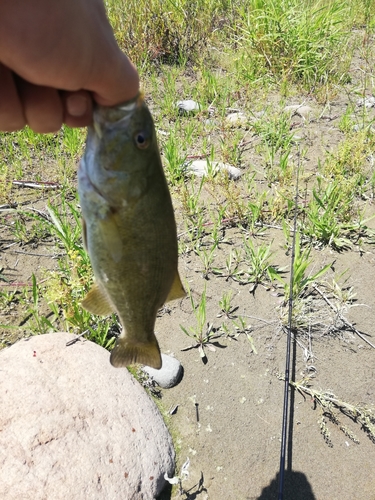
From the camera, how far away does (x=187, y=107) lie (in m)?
5.42

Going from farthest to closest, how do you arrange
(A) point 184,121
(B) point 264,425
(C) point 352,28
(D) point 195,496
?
(C) point 352,28 < (A) point 184,121 < (B) point 264,425 < (D) point 195,496

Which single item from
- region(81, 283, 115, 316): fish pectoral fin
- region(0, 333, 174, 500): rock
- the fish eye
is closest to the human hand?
the fish eye

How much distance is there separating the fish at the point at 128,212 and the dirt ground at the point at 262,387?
1451mm

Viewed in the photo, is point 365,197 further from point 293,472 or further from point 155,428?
point 155,428

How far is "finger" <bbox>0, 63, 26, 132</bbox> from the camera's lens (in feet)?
4.63

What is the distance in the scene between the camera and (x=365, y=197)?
4.09 metres

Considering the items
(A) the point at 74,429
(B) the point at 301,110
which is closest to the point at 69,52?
(A) the point at 74,429

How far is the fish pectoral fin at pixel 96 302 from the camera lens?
61.7 inches

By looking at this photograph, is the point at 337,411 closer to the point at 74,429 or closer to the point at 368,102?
the point at 74,429

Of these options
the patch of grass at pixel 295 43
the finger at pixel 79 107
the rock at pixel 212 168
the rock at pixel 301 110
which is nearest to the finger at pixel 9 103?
the finger at pixel 79 107

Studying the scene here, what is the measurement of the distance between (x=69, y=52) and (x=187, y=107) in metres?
4.48

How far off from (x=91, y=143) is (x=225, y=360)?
210cm

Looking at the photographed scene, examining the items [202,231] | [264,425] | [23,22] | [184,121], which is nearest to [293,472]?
[264,425]

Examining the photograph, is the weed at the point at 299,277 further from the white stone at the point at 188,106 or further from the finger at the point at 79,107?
the white stone at the point at 188,106
